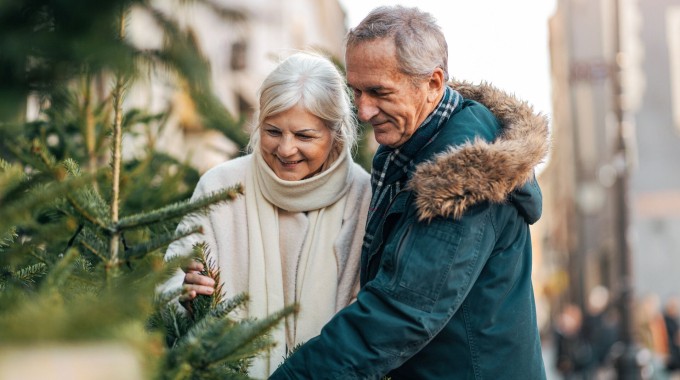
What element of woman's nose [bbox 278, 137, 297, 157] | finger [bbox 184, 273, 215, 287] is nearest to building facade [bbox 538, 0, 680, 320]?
woman's nose [bbox 278, 137, 297, 157]

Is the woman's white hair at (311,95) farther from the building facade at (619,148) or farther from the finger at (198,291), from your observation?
the building facade at (619,148)

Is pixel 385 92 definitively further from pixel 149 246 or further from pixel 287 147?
pixel 149 246

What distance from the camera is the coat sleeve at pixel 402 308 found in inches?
109

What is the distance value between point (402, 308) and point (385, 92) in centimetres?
63

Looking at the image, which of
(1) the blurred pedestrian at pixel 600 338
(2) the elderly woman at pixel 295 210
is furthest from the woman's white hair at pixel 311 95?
(1) the blurred pedestrian at pixel 600 338

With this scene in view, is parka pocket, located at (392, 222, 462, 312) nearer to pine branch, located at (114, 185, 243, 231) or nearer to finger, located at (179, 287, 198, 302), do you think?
finger, located at (179, 287, 198, 302)

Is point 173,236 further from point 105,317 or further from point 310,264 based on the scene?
point 310,264

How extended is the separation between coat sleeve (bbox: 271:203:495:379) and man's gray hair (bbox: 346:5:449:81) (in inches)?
18.4

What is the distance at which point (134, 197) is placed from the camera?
17.3ft

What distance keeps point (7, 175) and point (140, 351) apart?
0.68m

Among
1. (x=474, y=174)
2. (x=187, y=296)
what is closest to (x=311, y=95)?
(x=474, y=174)

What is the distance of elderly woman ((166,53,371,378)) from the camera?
3.45 m

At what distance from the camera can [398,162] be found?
318 cm

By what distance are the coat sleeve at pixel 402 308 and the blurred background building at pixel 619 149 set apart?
26.7 inches
